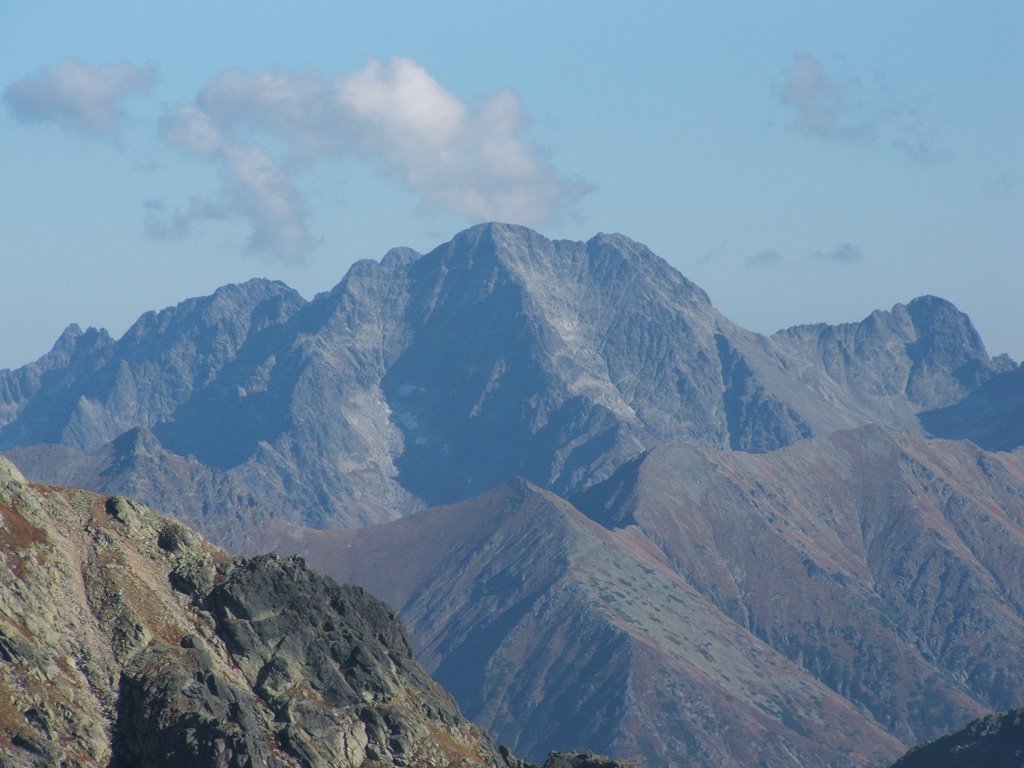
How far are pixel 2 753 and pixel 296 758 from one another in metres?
29.4

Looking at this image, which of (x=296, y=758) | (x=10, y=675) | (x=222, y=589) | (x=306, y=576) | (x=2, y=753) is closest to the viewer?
(x=2, y=753)

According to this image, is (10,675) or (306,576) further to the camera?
(306,576)

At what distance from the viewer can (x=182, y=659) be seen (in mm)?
165625

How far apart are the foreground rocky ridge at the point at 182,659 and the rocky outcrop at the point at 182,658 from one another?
15cm

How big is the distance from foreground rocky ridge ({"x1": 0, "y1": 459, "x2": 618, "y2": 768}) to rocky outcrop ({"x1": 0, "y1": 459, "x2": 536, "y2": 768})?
149 millimetres

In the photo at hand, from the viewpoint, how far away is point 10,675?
15312 cm

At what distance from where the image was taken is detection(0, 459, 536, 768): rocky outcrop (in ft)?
511

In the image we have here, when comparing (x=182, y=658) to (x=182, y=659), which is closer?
(x=182, y=659)

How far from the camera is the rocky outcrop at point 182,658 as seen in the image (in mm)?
155750

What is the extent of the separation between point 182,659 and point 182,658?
0.85 ft

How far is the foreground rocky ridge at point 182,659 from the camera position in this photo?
156m

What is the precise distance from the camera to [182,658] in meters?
166

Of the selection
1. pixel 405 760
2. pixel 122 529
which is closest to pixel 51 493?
pixel 122 529

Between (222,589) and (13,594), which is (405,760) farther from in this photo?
(13,594)
